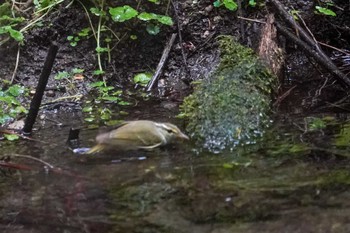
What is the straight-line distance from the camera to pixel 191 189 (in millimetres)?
2242

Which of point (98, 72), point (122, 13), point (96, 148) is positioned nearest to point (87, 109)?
point (98, 72)

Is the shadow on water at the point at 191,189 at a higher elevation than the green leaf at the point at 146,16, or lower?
lower

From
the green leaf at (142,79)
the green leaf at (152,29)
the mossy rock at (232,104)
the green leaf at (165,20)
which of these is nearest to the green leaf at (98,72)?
the green leaf at (142,79)

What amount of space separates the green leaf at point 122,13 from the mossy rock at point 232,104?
110 centimetres

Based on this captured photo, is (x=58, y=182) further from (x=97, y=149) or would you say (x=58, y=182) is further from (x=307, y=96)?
(x=307, y=96)

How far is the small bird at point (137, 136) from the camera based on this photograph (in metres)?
2.67

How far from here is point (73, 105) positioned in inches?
168

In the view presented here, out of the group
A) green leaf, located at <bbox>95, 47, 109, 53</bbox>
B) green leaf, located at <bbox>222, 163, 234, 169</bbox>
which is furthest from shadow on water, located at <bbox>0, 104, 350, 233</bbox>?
green leaf, located at <bbox>95, 47, 109, 53</bbox>

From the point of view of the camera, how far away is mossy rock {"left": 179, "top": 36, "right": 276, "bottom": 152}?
2.88m

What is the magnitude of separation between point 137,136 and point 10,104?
5.64 ft

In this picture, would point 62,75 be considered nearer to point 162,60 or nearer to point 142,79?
point 142,79

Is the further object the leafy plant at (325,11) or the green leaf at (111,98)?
the leafy plant at (325,11)

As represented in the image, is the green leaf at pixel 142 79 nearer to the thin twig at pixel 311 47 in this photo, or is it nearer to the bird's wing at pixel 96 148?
the thin twig at pixel 311 47

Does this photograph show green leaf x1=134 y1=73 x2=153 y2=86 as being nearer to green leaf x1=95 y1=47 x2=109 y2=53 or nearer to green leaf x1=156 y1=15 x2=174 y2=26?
green leaf x1=95 y1=47 x2=109 y2=53
